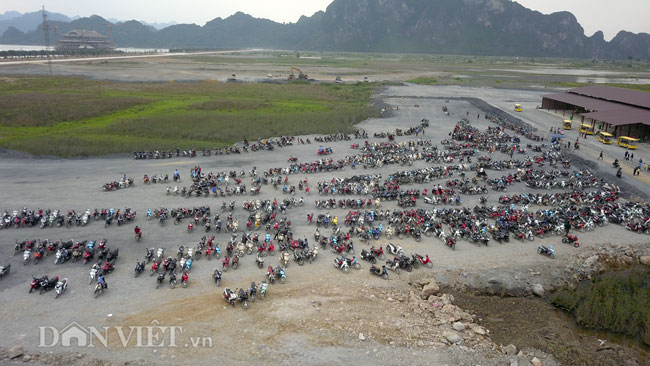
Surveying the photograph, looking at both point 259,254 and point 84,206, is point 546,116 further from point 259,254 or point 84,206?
point 84,206

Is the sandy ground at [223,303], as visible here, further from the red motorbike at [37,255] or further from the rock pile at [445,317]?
the red motorbike at [37,255]

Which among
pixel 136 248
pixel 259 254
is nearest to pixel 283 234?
pixel 259 254

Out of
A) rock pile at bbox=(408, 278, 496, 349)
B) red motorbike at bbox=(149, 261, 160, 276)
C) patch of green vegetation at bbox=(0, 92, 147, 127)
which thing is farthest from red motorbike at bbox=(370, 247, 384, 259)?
patch of green vegetation at bbox=(0, 92, 147, 127)

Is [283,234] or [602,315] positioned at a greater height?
[283,234]

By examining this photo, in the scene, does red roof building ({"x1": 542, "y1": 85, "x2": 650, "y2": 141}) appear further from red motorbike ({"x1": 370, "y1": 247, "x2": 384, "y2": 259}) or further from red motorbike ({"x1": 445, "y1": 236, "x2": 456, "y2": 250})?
red motorbike ({"x1": 370, "y1": 247, "x2": 384, "y2": 259})

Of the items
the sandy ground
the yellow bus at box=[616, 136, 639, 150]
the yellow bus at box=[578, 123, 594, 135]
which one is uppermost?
the yellow bus at box=[578, 123, 594, 135]

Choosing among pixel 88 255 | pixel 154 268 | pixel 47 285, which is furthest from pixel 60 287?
pixel 154 268
